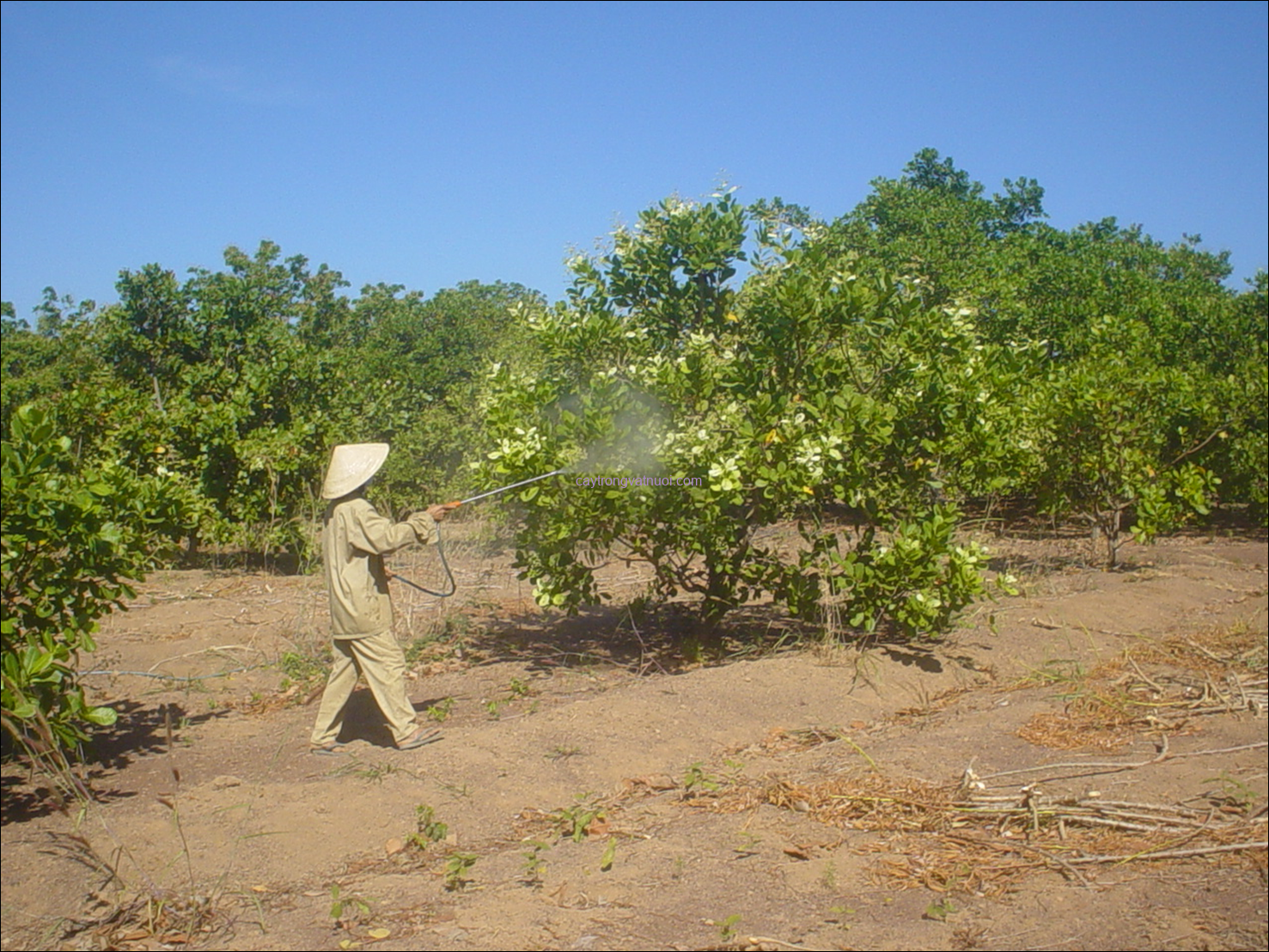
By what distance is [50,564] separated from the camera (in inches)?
192

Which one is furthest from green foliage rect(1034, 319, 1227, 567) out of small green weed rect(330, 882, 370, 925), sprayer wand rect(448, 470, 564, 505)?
small green weed rect(330, 882, 370, 925)

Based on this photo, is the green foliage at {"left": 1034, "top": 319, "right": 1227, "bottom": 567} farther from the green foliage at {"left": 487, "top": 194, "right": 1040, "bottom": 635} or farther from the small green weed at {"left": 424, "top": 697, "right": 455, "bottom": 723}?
the small green weed at {"left": 424, "top": 697, "right": 455, "bottom": 723}

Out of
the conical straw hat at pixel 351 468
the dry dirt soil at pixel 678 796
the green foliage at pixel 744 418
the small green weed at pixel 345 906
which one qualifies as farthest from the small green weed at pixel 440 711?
the small green weed at pixel 345 906

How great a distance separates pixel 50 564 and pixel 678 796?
2996 millimetres

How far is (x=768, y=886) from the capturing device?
4.12 metres

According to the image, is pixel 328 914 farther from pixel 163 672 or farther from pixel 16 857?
pixel 163 672

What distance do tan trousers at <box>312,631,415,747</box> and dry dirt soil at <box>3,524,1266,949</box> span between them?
157mm

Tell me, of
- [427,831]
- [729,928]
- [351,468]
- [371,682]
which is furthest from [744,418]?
[729,928]

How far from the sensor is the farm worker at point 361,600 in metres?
5.84

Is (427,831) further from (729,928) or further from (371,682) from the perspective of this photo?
(729,928)

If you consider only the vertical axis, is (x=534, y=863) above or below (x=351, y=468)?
below

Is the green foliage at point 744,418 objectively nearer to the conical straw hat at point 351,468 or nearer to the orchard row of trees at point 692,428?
the orchard row of trees at point 692,428

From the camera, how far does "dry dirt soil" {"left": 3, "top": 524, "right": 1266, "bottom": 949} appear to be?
388 cm

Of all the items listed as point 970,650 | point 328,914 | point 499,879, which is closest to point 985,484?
point 970,650
